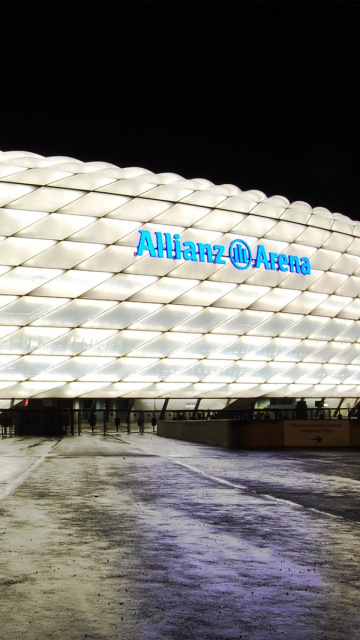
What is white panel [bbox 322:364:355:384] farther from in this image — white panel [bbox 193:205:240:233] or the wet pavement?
the wet pavement

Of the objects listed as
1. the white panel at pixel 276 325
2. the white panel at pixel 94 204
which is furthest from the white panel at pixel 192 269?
the white panel at pixel 276 325

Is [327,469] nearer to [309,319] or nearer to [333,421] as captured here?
[333,421]

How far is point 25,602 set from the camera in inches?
174

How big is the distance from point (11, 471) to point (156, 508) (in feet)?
20.3

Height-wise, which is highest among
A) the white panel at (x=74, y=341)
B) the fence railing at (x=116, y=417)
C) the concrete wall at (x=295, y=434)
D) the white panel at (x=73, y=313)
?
the white panel at (x=73, y=313)

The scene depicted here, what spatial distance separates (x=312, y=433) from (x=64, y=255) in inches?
569

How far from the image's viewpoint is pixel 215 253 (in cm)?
3569

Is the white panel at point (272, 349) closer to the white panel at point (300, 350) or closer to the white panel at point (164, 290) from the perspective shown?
the white panel at point (300, 350)

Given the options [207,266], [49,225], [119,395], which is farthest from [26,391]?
[207,266]

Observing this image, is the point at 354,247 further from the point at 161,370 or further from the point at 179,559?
the point at 179,559

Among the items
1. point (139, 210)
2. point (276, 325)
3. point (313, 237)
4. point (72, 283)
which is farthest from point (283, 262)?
point (72, 283)

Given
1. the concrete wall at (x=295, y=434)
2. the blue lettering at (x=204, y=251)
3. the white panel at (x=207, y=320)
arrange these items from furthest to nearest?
1. the white panel at (x=207, y=320)
2. the blue lettering at (x=204, y=251)
3. the concrete wall at (x=295, y=434)

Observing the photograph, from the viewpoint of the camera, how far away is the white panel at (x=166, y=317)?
3441 centimetres

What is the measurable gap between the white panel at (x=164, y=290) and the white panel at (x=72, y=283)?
1981 mm
